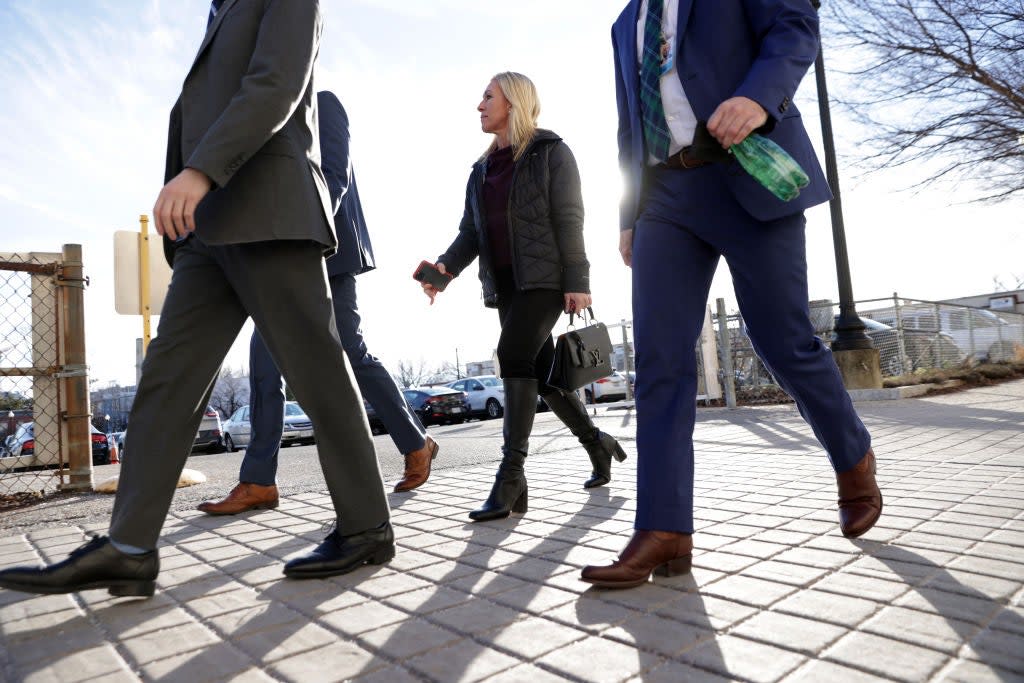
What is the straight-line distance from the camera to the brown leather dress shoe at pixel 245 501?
→ 3.63m

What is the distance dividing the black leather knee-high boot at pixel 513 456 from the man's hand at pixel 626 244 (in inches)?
34.5

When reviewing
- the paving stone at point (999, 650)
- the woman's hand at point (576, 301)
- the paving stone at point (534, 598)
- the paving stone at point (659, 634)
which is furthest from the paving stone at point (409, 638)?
the woman's hand at point (576, 301)

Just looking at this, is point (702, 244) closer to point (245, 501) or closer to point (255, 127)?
point (255, 127)

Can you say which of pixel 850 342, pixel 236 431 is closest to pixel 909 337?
pixel 850 342

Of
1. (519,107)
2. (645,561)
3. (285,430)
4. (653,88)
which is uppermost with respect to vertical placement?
(519,107)

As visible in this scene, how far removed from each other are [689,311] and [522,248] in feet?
4.04

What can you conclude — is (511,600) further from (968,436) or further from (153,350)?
(968,436)

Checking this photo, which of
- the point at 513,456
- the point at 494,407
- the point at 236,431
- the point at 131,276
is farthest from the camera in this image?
the point at 494,407

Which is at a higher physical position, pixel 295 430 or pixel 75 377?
pixel 75 377

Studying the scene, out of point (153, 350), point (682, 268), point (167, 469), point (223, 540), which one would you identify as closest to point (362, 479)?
point (167, 469)

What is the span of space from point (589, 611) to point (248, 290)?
4.65 feet

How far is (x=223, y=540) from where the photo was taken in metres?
2.99

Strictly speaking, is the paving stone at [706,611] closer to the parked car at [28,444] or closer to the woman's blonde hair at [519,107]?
the woman's blonde hair at [519,107]

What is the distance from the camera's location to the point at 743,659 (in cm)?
148
